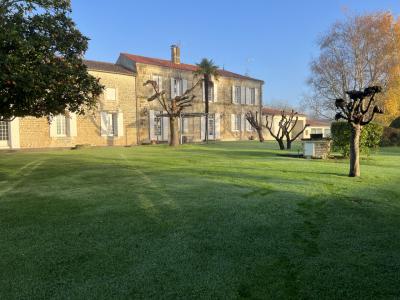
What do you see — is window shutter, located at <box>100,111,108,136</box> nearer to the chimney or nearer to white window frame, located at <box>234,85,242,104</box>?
the chimney

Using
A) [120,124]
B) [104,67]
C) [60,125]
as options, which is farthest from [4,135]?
[104,67]

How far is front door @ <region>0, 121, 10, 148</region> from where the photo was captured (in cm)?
2597

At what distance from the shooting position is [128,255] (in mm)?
4062

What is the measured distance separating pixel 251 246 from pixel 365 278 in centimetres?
129

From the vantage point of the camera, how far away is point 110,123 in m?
32.0

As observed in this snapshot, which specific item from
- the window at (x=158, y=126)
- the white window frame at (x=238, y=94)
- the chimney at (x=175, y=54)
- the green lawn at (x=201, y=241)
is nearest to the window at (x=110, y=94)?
the window at (x=158, y=126)

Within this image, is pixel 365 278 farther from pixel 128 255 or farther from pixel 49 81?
pixel 49 81

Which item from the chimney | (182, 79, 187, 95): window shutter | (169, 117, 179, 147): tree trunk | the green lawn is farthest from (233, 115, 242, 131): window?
the green lawn

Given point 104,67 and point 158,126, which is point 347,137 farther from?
point 104,67

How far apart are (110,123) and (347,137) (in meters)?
22.1

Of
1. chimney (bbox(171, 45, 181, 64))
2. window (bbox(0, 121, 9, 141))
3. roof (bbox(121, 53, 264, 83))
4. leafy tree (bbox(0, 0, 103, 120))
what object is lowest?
window (bbox(0, 121, 9, 141))

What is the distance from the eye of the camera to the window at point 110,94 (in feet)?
103

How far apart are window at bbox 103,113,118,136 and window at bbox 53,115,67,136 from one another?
11.4 feet

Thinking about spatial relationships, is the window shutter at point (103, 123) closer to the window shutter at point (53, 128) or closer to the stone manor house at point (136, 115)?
the stone manor house at point (136, 115)
